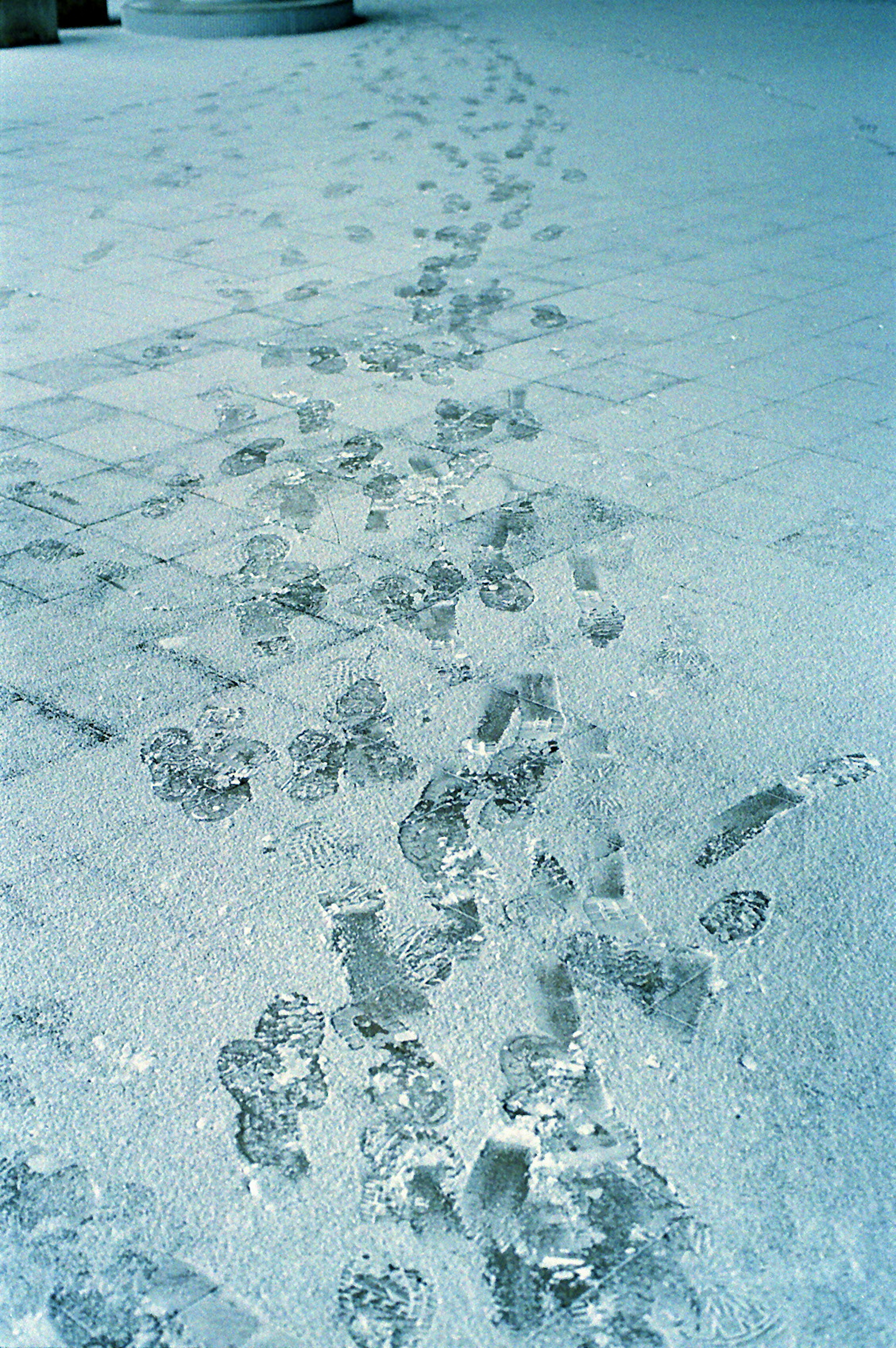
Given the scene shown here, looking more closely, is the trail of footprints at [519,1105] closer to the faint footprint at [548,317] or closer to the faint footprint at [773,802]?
the faint footprint at [773,802]

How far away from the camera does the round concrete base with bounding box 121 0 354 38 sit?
1300cm

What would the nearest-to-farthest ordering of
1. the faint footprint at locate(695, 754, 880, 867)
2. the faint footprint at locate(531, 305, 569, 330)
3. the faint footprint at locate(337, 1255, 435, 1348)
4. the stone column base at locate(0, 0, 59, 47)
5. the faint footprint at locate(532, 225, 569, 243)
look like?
1. the faint footprint at locate(337, 1255, 435, 1348)
2. the faint footprint at locate(695, 754, 880, 867)
3. the faint footprint at locate(531, 305, 569, 330)
4. the faint footprint at locate(532, 225, 569, 243)
5. the stone column base at locate(0, 0, 59, 47)

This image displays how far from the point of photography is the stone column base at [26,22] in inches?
480

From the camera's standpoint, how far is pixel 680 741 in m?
2.55

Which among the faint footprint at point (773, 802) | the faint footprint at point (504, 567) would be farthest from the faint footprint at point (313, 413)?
the faint footprint at point (773, 802)

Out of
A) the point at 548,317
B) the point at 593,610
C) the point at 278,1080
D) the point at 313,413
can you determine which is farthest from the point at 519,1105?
the point at 548,317

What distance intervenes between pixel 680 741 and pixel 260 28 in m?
12.3

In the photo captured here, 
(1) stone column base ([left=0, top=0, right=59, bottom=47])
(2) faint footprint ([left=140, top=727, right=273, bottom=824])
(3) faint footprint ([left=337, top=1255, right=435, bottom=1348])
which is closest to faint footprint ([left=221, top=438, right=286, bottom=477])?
(2) faint footprint ([left=140, top=727, right=273, bottom=824])

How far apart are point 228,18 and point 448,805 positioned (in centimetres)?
1239

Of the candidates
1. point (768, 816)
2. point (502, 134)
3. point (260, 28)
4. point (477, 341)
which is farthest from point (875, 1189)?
point (260, 28)

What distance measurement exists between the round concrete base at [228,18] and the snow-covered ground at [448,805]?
333 inches

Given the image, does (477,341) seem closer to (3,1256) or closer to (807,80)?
(3,1256)

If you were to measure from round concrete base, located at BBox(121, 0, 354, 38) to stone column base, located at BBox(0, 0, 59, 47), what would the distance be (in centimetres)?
94

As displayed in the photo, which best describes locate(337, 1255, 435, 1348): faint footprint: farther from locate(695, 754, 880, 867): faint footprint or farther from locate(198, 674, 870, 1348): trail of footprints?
locate(695, 754, 880, 867): faint footprint
